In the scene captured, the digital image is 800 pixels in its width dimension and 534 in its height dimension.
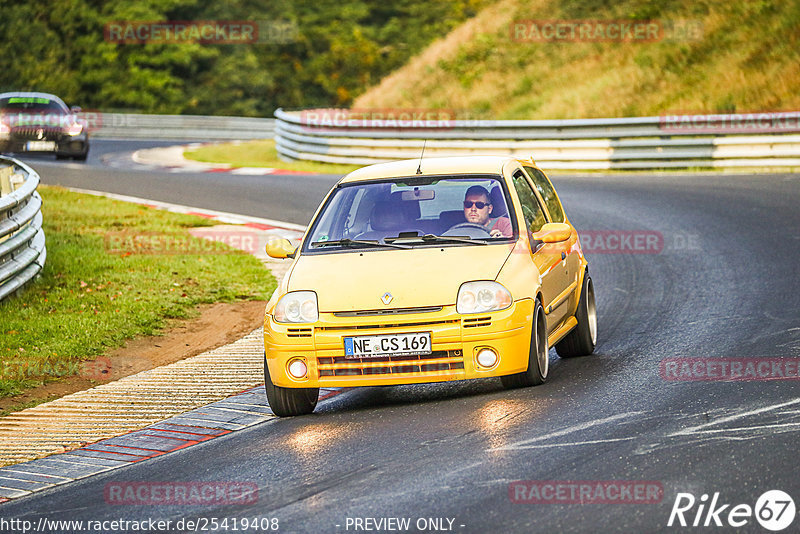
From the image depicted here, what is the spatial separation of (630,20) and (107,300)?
27.3 metres

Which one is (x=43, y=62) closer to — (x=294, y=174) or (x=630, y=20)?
(x=630, y=20)

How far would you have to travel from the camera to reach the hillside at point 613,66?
29.5 m

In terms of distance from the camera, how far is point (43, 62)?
6181 centimetres

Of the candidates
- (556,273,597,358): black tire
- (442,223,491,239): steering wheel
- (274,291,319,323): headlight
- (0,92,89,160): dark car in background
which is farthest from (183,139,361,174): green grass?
(274,291,319,323): headlight

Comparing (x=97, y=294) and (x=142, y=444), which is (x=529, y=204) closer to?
(x=142, y=444)

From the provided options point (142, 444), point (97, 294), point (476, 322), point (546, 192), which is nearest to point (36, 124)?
point (97, 294)

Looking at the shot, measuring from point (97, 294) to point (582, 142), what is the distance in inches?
580

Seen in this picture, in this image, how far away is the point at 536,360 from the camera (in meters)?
8.14

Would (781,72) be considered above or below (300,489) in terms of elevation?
above

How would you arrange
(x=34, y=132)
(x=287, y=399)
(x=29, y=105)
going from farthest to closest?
(x=29, y=105) < (x=34, y=132) < (x=287, y=399)

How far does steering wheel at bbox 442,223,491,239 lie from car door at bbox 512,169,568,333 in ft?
1.08

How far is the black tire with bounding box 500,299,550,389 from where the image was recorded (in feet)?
26.5

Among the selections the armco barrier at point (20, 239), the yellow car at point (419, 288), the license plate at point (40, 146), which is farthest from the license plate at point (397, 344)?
the license plate at point (40, 146)

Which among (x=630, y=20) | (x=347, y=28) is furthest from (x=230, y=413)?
(x=347, y=28)
